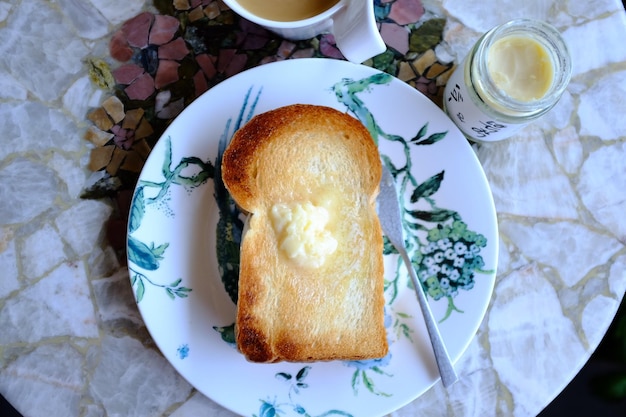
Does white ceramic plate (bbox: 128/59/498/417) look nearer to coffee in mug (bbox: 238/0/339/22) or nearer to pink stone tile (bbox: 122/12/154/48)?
coffee in mug (bbox: 238/0/339/22)

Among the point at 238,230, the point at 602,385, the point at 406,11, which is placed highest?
the point at 406,11

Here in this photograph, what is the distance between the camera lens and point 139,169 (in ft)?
3.83

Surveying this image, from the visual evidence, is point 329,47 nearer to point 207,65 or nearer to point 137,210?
point 207,65

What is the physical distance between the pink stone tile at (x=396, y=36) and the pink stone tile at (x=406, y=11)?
0.01 meters

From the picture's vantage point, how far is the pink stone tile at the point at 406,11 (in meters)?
1.19

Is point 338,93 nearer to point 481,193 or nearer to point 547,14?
point 481,193

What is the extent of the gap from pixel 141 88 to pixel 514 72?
0.69 meters

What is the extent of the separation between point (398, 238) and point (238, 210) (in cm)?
29

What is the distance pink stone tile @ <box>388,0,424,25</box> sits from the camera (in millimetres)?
1188

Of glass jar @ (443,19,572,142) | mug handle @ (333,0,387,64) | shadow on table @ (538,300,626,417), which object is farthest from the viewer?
shadow on table @ (538,300,626,417)

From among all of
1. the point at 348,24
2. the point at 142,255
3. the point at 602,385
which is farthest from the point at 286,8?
the point at 602,385

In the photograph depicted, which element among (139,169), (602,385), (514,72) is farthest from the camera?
(602,385)

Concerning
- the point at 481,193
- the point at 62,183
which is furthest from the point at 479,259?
the point at 62,183

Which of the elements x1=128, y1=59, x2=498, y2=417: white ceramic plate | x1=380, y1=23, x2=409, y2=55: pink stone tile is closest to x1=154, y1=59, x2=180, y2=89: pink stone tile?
x1=128, y1=59, x2=498, y2=417: white ceramic plate
